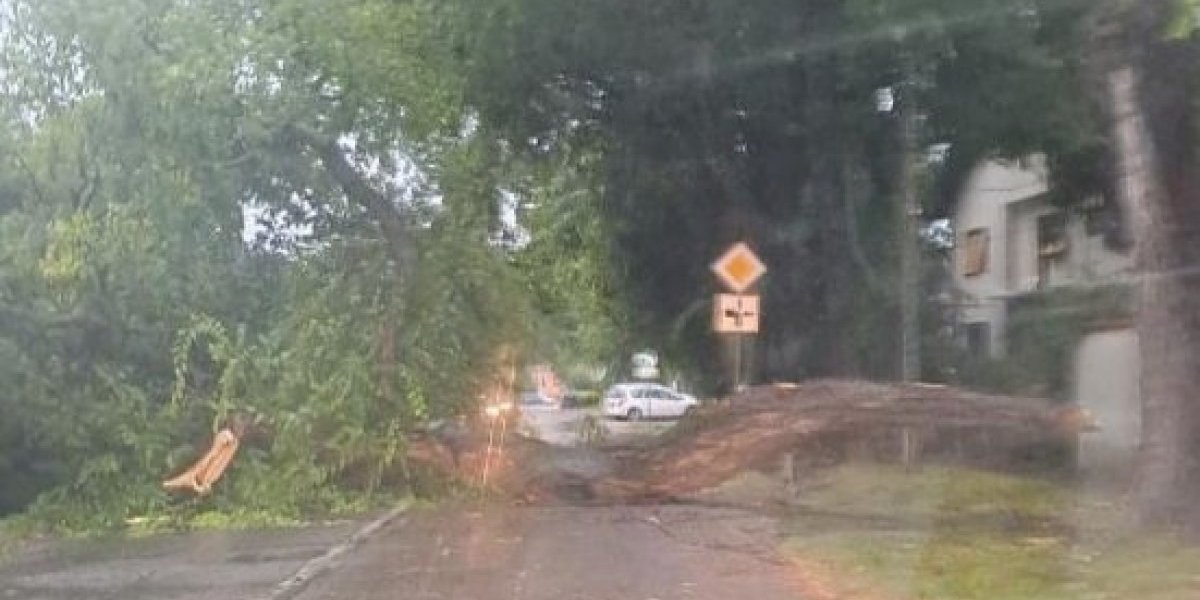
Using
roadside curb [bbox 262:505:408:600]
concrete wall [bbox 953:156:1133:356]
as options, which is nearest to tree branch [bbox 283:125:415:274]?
roadside curb [bbox 262:505:408:600]

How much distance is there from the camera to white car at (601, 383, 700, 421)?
48.8m

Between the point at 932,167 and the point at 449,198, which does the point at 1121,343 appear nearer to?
the point at 932,167

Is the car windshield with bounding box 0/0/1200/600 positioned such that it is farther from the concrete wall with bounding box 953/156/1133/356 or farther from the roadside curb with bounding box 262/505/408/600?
the concrete wall with bounding box 953/156/1133/356

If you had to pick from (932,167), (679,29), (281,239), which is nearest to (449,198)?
(281,239)

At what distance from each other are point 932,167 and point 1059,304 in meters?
3.11

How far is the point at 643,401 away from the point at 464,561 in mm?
35108

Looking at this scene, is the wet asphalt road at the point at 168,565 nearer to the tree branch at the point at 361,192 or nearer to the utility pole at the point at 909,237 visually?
the tree branch at the point at 361,192

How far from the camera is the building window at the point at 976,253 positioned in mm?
41125

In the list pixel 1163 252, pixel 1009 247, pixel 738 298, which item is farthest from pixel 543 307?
pixel 1163 252

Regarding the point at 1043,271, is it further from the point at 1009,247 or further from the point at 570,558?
the point at 570,558

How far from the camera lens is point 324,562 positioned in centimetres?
1641

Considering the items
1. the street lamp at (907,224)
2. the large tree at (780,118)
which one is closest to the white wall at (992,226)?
the large tree at (780,118)

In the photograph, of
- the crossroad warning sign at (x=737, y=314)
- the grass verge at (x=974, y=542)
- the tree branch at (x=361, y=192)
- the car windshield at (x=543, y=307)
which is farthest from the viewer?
the tree branch at (x=361, y=192)

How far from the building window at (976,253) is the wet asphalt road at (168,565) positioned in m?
23.6
